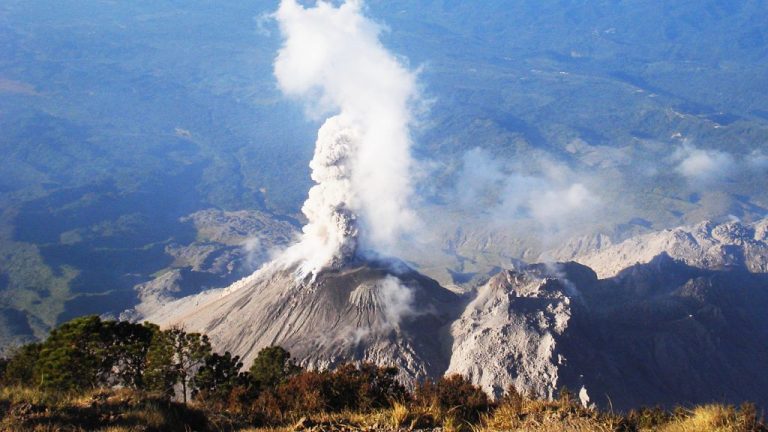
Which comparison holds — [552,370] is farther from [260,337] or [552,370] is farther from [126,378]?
[126,378]

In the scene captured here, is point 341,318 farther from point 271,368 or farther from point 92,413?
point 92,413

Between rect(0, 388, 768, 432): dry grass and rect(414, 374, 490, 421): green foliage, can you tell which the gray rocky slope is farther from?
rect(0, 388, 768, 432): dry grass

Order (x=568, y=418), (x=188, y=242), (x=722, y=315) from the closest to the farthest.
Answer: (x=568, y=418)
(x=722, y=315)
(x=188, y=242)

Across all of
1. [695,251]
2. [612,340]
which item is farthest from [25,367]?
[695,251]

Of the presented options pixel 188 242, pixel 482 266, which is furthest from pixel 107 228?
pixel 482 266

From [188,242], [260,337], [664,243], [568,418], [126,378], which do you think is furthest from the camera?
[188,242]

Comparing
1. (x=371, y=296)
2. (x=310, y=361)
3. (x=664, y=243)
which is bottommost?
(x=310, y=361)

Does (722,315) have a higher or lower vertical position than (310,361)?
higher
